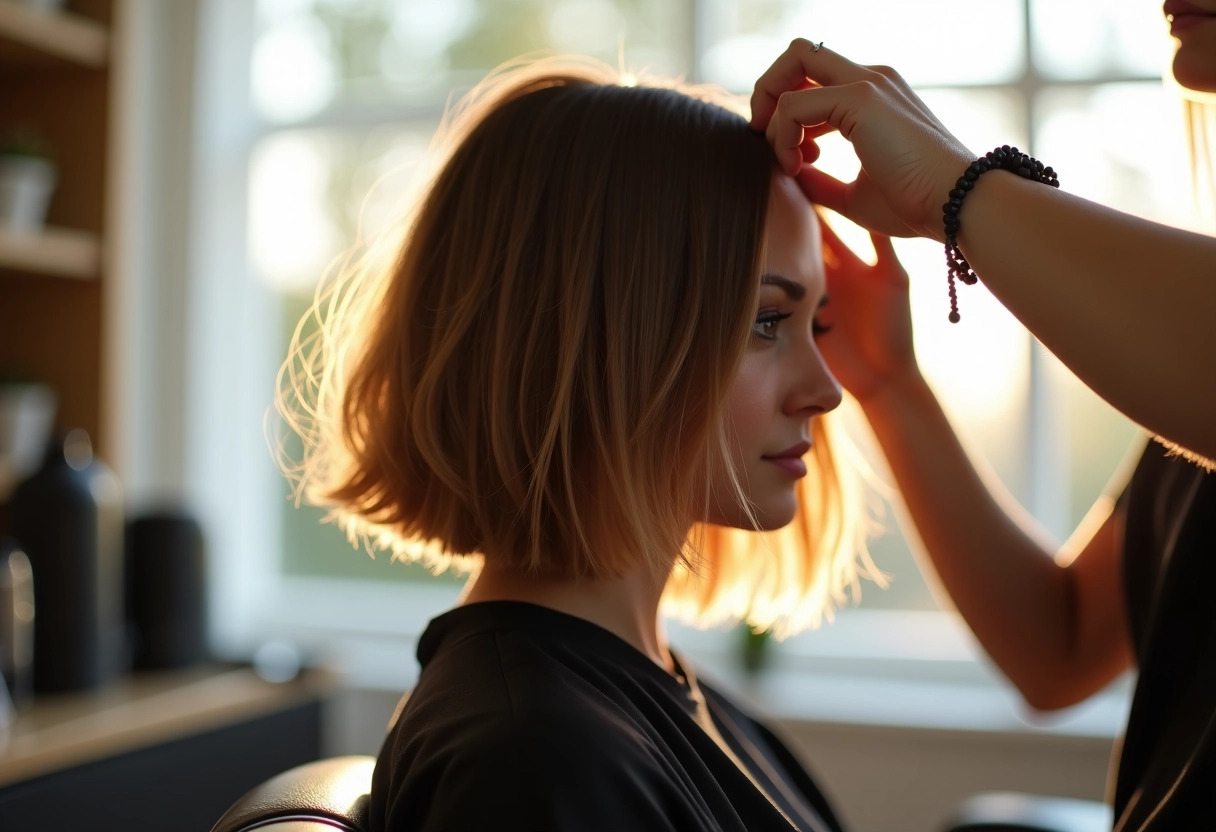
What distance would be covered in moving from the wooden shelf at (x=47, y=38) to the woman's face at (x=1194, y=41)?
2015 millimetres

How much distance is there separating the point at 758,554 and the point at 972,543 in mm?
274

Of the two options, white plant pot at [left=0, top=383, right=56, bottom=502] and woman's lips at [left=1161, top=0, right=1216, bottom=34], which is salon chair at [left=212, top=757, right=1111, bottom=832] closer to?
woman's lips at [left=1161, top=0, right=1216, bottom=34]

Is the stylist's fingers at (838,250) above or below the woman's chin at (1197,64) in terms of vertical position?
below

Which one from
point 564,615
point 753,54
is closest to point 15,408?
point 564,615

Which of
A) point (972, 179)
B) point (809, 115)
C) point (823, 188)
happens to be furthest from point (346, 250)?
point (972, 179)

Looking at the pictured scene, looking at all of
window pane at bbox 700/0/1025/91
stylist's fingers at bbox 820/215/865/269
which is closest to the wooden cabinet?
window pane at bbox 700/0/1025/91

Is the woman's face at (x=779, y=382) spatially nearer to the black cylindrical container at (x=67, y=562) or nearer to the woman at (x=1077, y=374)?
the woman at (x=1077, y=374)

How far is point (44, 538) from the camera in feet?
6.34

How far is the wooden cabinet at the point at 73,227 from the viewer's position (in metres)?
2.26

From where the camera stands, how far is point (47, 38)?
2137 millimetres

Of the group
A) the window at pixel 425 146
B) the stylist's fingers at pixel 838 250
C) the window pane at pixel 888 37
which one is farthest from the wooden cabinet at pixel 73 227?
the stylist's fingers at pixel 838 250

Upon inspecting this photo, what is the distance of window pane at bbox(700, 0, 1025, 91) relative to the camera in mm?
2391

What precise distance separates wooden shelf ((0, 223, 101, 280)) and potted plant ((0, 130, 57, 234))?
0.04 m

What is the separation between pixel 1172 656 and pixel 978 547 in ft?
0.90
